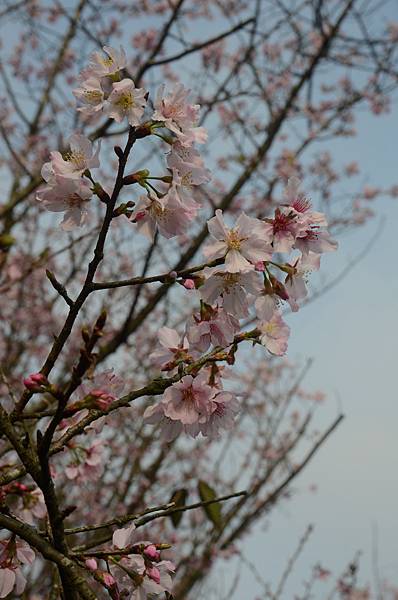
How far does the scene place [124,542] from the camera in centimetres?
147

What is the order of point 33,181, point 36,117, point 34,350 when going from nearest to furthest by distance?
point 33,181 < point 36,117 < point 34,350

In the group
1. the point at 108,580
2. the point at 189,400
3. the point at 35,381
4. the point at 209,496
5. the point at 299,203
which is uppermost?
the point at 299,203

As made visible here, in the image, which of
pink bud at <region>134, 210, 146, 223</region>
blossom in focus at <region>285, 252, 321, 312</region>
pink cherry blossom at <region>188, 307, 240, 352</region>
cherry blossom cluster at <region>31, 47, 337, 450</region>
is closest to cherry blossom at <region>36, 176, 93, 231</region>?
cherry blossom cluster at <region>31, 47, 337, 450</region>

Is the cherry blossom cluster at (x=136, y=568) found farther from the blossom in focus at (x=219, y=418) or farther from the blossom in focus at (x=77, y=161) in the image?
the blossom in focus at (x=77, y=161)

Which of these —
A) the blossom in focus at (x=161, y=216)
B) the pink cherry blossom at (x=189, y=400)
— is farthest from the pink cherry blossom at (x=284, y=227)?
the pink cherry blossom at (x=189, y=400)

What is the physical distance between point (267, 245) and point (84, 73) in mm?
607

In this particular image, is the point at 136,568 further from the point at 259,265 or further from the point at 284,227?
the point at 284,227

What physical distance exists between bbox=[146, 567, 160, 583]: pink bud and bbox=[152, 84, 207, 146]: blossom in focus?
0.92 metres

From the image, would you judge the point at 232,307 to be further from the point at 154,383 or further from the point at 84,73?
the point at 84,73

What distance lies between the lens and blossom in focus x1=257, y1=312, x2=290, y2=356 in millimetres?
1517

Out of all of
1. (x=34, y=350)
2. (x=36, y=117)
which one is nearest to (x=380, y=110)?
(x=36, y=117)

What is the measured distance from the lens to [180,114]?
1485 millimetres

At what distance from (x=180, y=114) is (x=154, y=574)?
1.01m

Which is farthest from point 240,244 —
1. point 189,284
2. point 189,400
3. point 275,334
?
point 189,400
